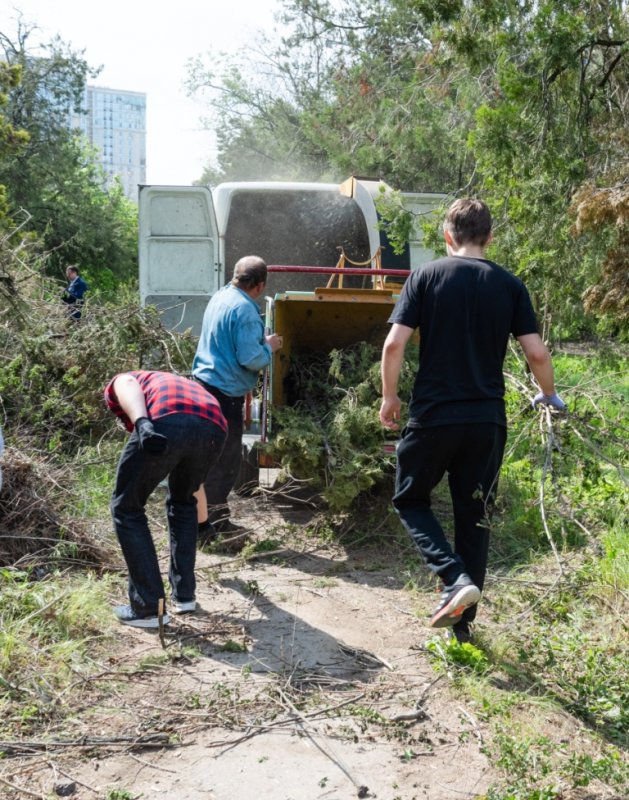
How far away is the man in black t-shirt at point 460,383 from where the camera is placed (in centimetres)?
404

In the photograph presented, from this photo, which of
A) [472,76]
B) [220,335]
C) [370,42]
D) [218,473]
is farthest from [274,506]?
[370,42]

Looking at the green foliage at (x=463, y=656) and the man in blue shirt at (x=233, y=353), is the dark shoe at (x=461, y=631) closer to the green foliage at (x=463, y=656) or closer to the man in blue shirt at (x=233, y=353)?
the green foliage at (x=463, y=656)

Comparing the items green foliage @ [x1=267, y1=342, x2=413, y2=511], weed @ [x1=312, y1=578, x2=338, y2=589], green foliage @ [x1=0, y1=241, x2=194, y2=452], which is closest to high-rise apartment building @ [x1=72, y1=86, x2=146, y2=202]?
green foliage @ [x1=0, y1=241, x2=194, y2=452]

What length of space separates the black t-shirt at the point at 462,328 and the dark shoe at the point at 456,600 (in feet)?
2.26

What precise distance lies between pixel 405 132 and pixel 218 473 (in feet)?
30.2

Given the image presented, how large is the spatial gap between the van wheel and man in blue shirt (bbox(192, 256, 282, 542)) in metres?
1.08

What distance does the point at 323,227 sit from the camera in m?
10.1

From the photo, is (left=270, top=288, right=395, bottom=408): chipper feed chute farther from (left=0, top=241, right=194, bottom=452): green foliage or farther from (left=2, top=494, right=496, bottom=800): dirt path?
(left=2, top=494, right=496, bottom=800): dirt path

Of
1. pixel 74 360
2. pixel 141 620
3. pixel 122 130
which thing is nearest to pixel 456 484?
pixel 141 620

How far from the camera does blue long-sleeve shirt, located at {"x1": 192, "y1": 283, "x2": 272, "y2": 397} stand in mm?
5684

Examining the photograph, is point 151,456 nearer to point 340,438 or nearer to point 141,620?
point 141,620

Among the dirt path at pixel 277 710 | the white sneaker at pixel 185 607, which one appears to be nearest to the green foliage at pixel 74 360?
the dirt path at pixel 277 710

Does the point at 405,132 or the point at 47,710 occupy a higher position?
the point at 405,132

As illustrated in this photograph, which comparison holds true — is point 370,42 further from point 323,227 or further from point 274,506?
point 274,506
